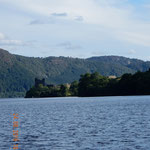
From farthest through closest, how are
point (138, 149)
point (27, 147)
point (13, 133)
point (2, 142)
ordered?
point (13, 133)
point (2, 142)
point (27, 147)
point (138, 149)

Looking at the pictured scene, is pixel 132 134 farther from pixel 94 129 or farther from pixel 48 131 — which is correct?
pixel 48 131

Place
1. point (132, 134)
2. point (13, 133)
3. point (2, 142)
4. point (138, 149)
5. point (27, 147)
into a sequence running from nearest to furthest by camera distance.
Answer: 1. point (138, 149)
2. point (27, 147)
3. point (2, 142)
4. point (132, 134)
5. point (13, 133)

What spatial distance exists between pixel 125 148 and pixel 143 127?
17515mm

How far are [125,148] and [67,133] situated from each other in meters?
14.3

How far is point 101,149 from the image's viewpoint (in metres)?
40.6

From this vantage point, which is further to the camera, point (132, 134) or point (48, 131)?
point (48, 131)

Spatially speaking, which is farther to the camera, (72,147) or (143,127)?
(143,127)

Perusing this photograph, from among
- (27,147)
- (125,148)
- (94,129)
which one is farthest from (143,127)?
(27,147)

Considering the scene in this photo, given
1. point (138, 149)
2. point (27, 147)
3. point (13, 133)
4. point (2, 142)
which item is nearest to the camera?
point (138, 149)

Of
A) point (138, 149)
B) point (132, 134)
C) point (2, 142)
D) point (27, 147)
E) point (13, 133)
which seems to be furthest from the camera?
point (13, 133)

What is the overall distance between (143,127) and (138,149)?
18.1 metres

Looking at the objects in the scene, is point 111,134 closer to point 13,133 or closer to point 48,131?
point 48,131

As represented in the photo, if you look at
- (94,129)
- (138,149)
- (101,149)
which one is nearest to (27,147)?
(101,149)

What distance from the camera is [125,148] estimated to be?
134 ft
